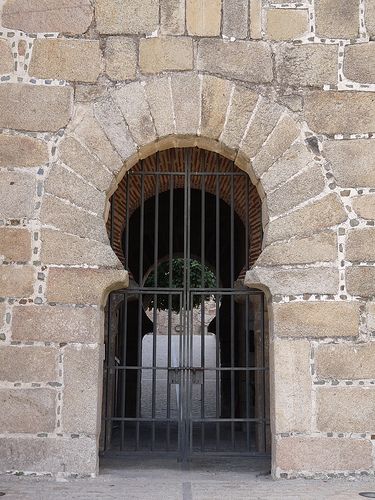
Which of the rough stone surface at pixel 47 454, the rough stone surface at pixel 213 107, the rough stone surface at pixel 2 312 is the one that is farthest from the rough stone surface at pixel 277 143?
the rough stone surface at pixel 47 454

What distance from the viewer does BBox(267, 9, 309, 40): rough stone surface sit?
5578 mm

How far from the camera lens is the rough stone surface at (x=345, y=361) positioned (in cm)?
506

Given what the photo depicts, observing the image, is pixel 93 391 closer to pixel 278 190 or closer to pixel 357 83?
pixel 278 190

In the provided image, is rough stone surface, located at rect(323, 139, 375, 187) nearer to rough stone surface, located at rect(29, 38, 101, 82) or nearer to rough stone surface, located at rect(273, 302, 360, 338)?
rough stone surface, located at rect(273, 302, 360, 338)

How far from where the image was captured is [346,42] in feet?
18.3

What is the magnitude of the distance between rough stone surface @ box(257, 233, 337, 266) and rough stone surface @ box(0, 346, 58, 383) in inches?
74.0

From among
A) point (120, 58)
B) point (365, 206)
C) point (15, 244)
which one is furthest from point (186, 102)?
point (15, 244)

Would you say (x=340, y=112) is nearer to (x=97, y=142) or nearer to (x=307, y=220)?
(x=307, y=220)

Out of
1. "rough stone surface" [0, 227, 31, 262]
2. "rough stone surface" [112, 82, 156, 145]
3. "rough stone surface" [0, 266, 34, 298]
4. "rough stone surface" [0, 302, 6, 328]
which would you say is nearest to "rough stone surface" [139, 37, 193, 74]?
"rough stone surface" [112, 82, 156, 145]

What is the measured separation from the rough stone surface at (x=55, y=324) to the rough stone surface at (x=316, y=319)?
151 centimetres

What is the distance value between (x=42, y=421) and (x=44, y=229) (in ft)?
5.08

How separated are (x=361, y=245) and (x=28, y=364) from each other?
2906mm

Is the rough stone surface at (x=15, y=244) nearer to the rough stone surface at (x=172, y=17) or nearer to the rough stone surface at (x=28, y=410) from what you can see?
the rough stone surface at (x=28, y=410)

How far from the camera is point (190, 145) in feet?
18.5
